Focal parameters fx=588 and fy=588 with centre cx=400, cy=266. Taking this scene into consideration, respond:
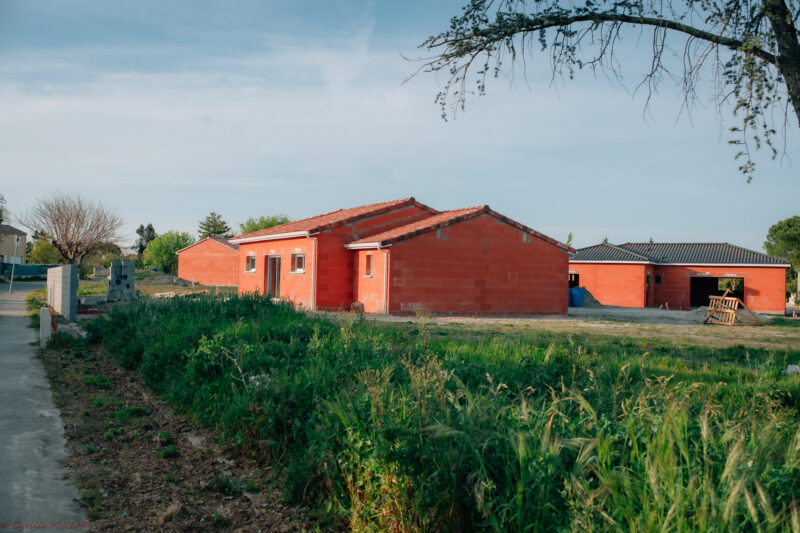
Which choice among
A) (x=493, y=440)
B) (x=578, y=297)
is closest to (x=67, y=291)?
(x=493, y=440)

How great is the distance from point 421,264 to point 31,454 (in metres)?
16.2

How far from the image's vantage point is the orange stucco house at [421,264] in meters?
20.7

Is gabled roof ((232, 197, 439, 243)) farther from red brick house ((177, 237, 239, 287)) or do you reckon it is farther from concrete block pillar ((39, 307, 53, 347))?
red brick house ((177, 237, 239, 287))

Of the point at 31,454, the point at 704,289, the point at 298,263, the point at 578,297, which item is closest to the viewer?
the point at 31,454

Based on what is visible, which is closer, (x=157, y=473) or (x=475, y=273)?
(x=157, y=473)

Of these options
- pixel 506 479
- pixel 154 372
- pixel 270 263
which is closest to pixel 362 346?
pixel 154 372

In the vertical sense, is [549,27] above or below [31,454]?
above

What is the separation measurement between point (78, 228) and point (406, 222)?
3901 centimetres

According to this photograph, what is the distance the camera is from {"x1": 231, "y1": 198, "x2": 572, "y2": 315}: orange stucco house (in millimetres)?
20672

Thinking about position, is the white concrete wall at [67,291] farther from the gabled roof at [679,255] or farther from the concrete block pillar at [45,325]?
the gabled roof at [679,255]

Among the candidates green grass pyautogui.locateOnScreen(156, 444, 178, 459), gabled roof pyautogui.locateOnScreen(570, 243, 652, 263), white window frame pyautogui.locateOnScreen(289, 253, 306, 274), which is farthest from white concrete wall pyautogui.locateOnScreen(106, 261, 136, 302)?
gabled roof pyautogui.locateOnScreen(570, 243, 652, 263)

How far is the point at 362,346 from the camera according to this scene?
6816 mm

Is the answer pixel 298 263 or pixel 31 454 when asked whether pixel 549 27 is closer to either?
pixel 31 454

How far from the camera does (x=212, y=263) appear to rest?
52.0 m
